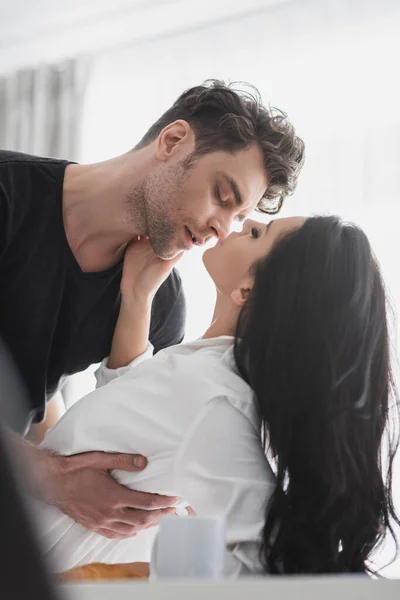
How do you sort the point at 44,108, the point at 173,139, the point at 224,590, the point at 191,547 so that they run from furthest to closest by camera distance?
the point at 44,108 → the point at 173,139 → the point at 191,547 → the point at 224,590

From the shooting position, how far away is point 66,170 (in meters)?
2.04

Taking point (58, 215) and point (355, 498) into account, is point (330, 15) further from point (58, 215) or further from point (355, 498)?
point (355, 498)

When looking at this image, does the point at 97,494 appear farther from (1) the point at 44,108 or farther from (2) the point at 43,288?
(1) the point at 44,108

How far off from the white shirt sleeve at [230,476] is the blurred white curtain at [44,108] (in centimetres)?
268

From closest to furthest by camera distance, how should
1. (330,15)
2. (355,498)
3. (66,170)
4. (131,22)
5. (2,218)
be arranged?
(355,498)
(2,218)
(66,170)
(330,15)
(131,22)

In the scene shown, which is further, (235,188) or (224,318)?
(235,188)

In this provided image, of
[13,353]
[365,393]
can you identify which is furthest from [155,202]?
[365,393]

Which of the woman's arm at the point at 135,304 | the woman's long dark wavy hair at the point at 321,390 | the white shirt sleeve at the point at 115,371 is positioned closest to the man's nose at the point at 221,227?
the woman's arm at the point at 135,304

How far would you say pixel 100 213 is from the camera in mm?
2029

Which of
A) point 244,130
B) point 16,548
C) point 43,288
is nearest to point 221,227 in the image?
point 244,130

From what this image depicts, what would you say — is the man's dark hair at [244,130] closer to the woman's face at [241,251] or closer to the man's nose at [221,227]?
the man's nose at [221,227]

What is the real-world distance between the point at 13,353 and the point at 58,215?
37cm

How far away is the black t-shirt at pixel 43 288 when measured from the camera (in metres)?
1.91

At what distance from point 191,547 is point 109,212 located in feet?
3.92
